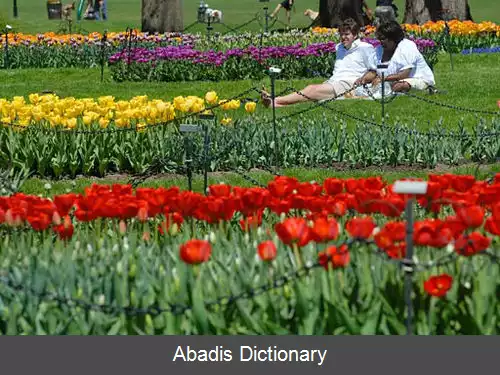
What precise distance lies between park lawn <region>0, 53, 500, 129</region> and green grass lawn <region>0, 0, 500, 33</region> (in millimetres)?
12292

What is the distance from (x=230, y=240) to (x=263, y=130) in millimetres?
5069

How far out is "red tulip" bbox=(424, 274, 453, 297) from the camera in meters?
4.14

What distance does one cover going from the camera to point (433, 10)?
2662cm

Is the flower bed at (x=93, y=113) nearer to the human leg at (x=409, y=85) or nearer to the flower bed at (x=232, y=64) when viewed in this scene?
the human leg at (x=409, y=85)

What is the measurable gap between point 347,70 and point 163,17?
13.1 m

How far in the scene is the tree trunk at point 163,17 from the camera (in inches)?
1019

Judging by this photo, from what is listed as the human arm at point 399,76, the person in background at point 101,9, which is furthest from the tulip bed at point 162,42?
the person in background at point 101,9

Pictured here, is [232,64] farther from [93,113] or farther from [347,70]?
[93,113]

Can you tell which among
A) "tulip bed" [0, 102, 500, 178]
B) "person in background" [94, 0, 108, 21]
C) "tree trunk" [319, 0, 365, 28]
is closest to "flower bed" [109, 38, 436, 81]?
"tree trunk" [319, 0, 365, 28]

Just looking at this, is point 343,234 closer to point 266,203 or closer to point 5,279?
point 266,203

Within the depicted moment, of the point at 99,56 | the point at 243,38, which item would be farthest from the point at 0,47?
the point at 243,38

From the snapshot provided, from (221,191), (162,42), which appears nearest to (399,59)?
(221,191)

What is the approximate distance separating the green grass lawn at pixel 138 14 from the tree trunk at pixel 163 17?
5.65m

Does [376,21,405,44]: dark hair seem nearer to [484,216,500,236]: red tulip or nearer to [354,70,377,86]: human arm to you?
[354,70,377,86]: human arm
